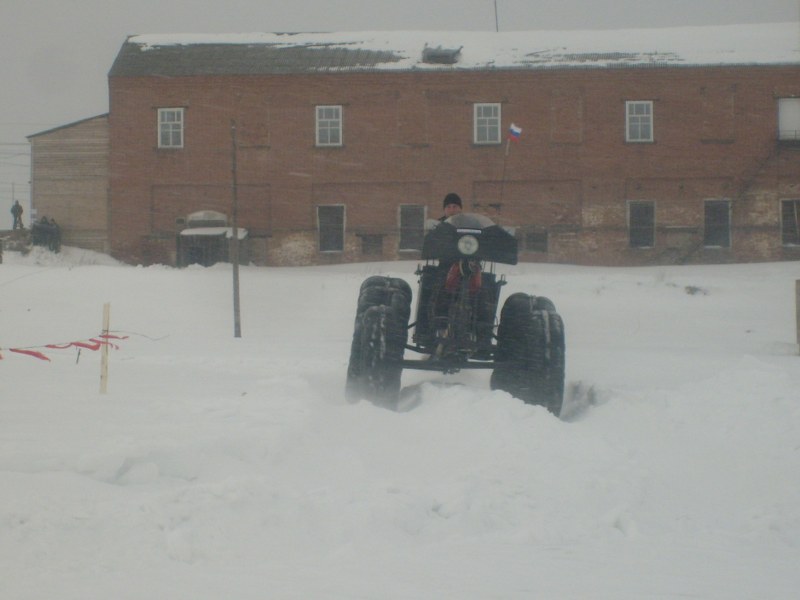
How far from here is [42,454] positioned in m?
5.96

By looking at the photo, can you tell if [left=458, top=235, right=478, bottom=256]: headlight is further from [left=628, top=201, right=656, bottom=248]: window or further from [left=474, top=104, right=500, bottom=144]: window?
[left=628, top=201, right=656, bottom=248]: window

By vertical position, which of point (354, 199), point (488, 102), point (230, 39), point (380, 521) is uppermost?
point (230, 39)

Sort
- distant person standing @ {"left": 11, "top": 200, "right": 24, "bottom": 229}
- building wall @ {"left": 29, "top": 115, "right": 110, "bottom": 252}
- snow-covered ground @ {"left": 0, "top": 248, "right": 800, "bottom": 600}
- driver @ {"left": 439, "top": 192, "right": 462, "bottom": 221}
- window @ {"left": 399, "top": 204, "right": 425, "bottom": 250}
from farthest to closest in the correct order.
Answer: distant person standing @ {"left": 11, "top": 200, "right": 24, "bottom": 229}, building wall @ {"left": 29, "top": 115, "right": 110, "bottom": 252}, window @ {"left": 399, "top": 204, "right": 425, "bottom": 250}, driver @ {"left": 439, "top": 192, "right": 462, "bottom": 221}, snow-covered ground @ {"left": 0, "top": 248, "right": 800, "bottom": 600}

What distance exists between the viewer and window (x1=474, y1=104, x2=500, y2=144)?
3684 centimetres

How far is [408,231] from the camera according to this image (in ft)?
121

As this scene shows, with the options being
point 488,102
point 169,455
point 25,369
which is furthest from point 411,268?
point 169,455

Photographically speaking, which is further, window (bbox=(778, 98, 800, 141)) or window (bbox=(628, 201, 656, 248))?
window (bbox=(778, 98, 800, 141))

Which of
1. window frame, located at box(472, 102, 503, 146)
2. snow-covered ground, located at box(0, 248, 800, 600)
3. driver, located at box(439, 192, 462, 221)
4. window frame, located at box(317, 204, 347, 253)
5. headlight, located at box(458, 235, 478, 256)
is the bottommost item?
snow-covered ground, located at box(0, 248, 800, 600)

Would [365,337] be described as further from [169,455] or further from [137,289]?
[137,289]

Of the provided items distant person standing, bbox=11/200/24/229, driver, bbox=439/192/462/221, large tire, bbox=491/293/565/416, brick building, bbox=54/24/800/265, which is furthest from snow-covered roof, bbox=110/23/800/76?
large tire, bbox=491/293/565/416

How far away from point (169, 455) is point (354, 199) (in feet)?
102

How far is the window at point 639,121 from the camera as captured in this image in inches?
1446

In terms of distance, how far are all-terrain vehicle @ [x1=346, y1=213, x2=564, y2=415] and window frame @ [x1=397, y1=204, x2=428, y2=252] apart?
1056 inches

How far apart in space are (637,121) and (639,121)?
2.9 inches
